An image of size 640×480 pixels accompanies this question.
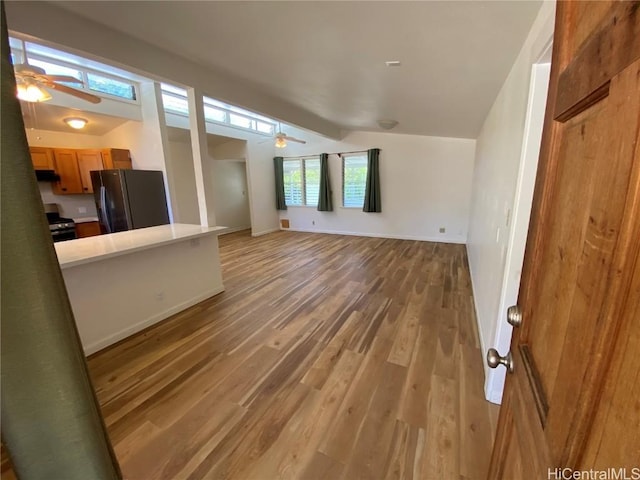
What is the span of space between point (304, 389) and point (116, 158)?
16.0ft

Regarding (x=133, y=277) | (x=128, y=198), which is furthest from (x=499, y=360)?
(x=128, y=198)

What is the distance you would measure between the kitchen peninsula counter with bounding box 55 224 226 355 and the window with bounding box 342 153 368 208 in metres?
4.15

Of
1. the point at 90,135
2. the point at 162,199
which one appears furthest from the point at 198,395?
the point at 90,135

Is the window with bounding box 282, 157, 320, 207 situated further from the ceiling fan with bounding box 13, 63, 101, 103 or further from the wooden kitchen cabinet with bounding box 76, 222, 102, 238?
the ceiling fan with bounding box 13, 63, 101, 103

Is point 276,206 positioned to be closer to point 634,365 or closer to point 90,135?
point 90,135

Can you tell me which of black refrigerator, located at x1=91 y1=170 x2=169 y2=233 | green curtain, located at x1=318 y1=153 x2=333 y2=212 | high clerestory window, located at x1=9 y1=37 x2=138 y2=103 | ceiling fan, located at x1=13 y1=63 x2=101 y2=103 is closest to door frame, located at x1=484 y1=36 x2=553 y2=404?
ceiling fan, located at x1=13 y1=63 x2=101 y2=103

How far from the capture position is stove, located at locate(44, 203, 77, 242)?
428cm

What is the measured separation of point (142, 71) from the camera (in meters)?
2.35

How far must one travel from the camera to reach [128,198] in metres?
4.16

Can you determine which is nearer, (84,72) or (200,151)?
(200,151)

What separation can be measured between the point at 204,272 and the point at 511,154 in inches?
122

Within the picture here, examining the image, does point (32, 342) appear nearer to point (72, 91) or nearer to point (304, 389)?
point (304, 389)

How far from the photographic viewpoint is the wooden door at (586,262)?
0.36 meters

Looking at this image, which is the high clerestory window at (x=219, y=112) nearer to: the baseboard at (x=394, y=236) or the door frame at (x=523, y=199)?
the baseboard at (x=394, y=236)
